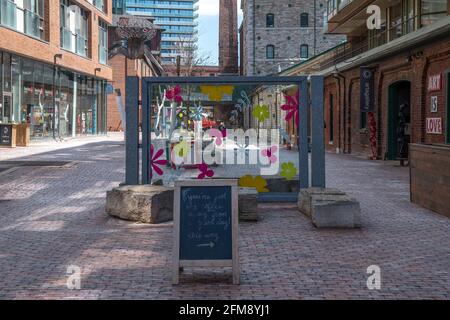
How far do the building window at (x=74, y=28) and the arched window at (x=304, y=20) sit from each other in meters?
41.2

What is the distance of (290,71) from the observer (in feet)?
158

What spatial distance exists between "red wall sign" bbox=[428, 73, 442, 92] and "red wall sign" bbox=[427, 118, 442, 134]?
95 cm

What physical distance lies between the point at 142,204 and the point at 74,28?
30.5m

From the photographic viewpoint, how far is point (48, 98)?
34000 millimetres

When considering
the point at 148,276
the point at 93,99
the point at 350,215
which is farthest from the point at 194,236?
the point at 93,99

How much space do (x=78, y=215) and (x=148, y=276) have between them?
4.60 meters

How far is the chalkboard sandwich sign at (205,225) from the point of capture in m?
6.19

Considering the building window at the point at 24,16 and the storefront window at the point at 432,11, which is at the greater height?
the building window at the point at 24,16

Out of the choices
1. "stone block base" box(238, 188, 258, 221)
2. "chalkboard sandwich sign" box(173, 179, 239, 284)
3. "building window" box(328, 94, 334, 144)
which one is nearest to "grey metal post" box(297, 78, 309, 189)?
"stone block base" box(238, 188, 258, 221)

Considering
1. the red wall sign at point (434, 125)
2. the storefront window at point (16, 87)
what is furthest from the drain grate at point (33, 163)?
the red wall sign at point (434, 125)

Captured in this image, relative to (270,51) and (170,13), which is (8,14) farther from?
(170,13)

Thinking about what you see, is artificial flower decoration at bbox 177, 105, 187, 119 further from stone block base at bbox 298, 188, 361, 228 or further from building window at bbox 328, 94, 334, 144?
stone block base at bbox 298, 188, 361, 228

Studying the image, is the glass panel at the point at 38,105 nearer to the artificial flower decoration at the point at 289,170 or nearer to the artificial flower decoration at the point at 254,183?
the artificial flower decoration at the point at 254,183
